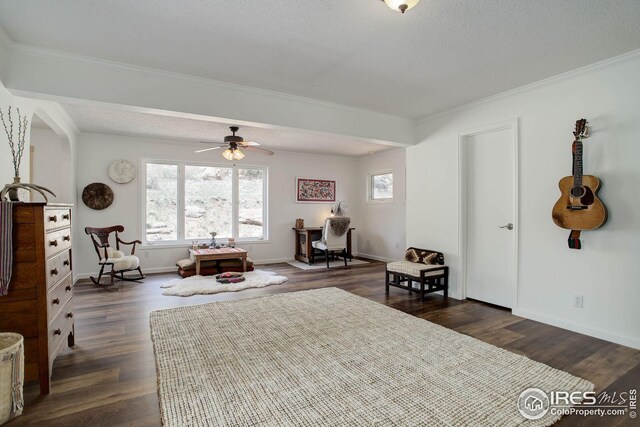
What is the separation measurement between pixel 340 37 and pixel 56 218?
248 centimetres

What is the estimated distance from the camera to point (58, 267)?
2.36 meters

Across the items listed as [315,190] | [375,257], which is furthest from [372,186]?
[375,257]

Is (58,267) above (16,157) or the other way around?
the other way around

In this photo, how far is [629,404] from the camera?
1925 mm

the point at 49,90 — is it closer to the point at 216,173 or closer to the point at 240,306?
the point at 240,306

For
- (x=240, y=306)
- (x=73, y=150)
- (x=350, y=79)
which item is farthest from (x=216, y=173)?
(x=350, y=79)

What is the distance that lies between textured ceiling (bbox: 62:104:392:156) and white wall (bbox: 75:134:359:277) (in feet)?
0.92

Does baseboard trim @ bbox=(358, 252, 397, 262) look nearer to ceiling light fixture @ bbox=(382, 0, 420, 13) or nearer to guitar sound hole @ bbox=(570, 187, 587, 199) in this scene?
guitar sound hole @ bbox=(570, 187, 587, 199)

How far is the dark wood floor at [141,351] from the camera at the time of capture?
1.86 meters

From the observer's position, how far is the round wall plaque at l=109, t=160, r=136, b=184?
5.66 m

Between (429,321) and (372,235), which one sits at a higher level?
(372,235)

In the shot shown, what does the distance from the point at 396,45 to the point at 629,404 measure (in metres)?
2.86

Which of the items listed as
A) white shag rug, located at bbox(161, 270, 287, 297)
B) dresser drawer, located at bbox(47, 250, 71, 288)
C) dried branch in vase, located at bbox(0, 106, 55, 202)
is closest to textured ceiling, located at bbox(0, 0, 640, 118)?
dried branch in vase, located at bbox(0, 106, 55, 202)

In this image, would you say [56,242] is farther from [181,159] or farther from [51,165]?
[181,159]
